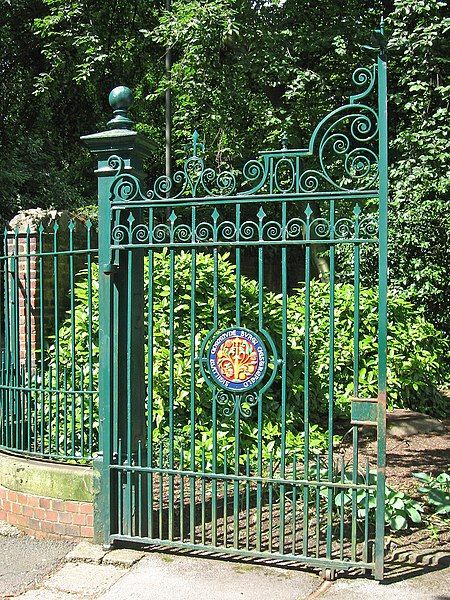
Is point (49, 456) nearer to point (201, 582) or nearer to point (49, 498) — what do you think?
point (49, 498)

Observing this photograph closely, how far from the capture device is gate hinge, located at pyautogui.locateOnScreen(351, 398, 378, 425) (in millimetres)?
4250

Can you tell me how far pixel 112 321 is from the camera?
4.91 metres

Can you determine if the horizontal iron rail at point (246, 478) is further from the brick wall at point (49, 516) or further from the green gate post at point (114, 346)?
the brick wall at point (49, 516)

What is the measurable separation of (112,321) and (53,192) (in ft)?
33.4

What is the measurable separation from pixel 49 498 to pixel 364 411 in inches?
92.9

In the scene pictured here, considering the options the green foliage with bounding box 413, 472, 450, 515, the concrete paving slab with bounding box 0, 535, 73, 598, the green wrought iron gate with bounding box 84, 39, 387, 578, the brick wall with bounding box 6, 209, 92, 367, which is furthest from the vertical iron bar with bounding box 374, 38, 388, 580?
the brick wall with bounding box 6, 209, 92, 367

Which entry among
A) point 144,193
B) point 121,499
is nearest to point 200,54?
point 144,193

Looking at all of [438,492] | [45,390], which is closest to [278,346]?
[438,492]

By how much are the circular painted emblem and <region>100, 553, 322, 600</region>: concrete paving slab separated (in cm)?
114

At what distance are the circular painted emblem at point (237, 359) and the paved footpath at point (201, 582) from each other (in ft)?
3.78

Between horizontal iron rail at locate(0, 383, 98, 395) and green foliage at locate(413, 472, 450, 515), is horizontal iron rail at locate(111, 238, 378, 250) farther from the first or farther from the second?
green foliage at locate(413, 472, 450, 515)

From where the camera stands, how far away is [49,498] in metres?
5.09

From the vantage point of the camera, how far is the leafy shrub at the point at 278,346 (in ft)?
22.1

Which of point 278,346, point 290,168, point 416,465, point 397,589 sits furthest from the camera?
point 278,346
